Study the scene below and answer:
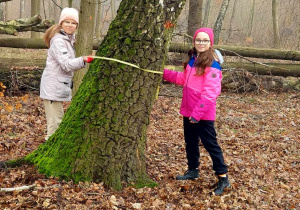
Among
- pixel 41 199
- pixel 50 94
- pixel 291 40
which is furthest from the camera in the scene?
pixel 291 40

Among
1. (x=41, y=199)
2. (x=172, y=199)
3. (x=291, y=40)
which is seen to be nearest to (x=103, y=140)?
(x=41, y=199)

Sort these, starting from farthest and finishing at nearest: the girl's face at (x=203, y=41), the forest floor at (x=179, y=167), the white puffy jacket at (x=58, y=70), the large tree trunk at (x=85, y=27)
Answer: the large tree trunk at (x=85, y=27)
the white puffy jacket at (x=58, y=70)
the girl's face at (x=203, y=41)
the forest floor at (x=179, y=167)

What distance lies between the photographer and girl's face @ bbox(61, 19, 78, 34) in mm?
4387

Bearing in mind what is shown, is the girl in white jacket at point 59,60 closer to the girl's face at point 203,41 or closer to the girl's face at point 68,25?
the girl's face at point 68,25

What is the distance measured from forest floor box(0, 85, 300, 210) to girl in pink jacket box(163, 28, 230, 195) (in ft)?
1.34

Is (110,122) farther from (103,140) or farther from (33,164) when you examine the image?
(33,164)

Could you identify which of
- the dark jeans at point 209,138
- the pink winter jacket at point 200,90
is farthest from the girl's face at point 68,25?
the dark jeans at point 209,138

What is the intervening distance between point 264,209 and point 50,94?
3.14 m

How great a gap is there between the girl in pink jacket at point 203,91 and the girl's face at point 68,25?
60.3 inches

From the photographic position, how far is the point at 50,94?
177 inches

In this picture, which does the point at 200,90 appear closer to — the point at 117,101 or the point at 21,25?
the point at 117,101

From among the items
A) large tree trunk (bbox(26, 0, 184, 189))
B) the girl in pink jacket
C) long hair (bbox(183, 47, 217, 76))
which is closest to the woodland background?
large tree trunk (bbox(26, 0, 184, 189))

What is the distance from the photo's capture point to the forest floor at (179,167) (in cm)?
308

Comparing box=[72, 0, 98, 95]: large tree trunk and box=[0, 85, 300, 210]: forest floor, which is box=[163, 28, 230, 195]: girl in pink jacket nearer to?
box=[0, 85, 300, 210]: forest floor
